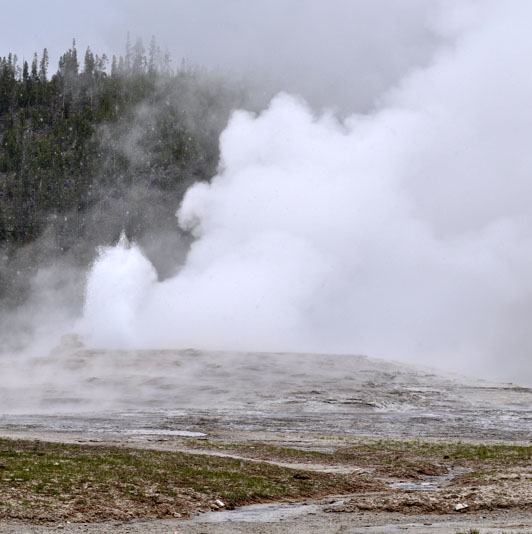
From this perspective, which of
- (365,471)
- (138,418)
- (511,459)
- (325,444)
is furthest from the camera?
(138,418)

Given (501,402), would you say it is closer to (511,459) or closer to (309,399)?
(309,399)

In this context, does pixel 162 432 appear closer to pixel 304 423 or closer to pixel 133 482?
pixel 304 423

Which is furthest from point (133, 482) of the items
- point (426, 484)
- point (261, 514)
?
point (426, 484)

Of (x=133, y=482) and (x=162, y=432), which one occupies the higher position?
(x=162, y=432)

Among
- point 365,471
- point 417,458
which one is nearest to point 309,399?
point 417,458

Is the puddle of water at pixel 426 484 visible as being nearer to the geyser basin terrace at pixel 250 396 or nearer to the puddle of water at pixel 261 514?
the puddle of water at pixel 261 514

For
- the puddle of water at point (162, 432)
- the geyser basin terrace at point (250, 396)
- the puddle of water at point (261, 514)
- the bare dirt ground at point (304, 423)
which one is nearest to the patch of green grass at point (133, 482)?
the puddle of water at point (261, 514)

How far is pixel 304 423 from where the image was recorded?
5353 centimetres

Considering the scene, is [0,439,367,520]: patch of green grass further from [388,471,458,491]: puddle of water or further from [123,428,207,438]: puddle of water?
[123,428,207,438]: puddle of water

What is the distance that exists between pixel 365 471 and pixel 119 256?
10356cm

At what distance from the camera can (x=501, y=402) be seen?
6838cm

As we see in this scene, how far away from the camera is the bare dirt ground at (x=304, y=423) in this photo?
71.8ft

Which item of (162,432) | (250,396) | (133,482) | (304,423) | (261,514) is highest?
(250,396)

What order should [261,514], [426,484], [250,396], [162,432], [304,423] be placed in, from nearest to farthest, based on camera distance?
1. [261,514]
2. [426,484]
3. [162,432]
4. [304,423]
5. [250,396]
